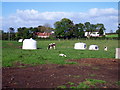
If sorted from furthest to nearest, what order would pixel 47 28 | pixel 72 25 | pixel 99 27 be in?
pixel 47 28, pixel 99 27, pixel 72 25

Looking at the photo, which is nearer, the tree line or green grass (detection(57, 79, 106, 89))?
green grass (detection(57, 79, 106, 89))

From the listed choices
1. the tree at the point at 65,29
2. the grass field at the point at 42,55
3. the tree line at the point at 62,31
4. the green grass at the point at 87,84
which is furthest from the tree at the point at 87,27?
the green grass at the point at 87,84

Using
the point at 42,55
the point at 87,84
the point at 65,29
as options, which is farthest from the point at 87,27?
the point at 87,84

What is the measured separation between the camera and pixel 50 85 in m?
7.30

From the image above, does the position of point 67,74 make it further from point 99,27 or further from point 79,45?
point 99,27

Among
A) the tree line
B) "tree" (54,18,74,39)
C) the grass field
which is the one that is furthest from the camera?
"tree" (54,18,74,39)

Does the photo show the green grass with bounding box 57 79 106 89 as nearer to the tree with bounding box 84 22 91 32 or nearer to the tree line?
the tree line

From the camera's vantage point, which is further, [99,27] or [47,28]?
[47,28]

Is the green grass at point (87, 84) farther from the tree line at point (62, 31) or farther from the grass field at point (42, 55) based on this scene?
the tree line at point (62, 31)

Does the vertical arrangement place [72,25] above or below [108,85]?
above

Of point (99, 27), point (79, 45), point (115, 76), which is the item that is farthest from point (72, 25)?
point (115, 76)

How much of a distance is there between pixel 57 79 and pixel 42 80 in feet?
1.98

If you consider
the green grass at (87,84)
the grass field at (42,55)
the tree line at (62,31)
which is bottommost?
the green grass at (87,84)

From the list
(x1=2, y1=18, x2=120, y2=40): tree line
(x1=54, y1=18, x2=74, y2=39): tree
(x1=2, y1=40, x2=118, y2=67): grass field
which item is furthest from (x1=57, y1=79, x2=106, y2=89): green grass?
(x1=54, y1=18, x2=74, y2=39): tree
